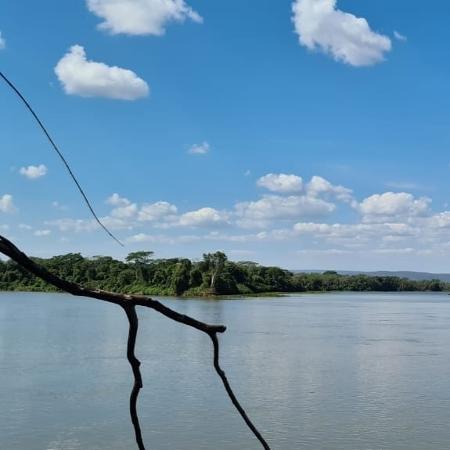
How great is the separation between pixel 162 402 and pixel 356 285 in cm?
12725

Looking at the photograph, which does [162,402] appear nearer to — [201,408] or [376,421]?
[201,408]

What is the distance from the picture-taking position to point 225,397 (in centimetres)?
1634

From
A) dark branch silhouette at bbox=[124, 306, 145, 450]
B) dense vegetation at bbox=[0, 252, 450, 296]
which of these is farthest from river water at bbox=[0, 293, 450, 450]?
dense vegetation at bbox=[0, 252, 450, 296]

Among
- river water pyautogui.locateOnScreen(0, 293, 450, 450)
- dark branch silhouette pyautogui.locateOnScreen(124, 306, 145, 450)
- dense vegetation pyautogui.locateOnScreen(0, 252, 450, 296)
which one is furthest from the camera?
dense vegetation pyautogui.locateOnScreen(0, 252, 450, 296)

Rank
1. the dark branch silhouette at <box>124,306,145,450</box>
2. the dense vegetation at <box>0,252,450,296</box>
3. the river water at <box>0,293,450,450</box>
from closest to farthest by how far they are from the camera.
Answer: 1. the dark branch silhouette at <box>124,306,145,450</box>
2. the river water at <box>0,293,450,450</box>
3. the dense vegetation at <box>0,252,450,296</box>

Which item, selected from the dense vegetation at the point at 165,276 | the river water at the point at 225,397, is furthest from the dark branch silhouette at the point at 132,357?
the dense vegetation at the point at 165,276

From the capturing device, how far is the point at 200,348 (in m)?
26.8

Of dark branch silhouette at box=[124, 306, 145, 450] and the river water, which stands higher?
dark branch silhouette at box=[124, 306, 145, 450]

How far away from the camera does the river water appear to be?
12648 millimetres

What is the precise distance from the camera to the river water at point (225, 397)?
1265 cm

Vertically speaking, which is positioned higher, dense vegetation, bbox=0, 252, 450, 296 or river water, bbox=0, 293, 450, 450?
dense vegetation, bbox=0, 252, 450, 296

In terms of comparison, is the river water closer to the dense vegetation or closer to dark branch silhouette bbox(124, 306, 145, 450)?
dark branch silhouette bbox(124, 306, 145, 450)

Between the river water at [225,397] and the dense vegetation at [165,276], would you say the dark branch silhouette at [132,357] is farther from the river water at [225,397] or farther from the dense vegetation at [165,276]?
the dense vegetation at [165,276]

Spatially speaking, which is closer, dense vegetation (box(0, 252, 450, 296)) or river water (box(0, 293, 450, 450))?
river water (box(0, 293, 450, 450))
